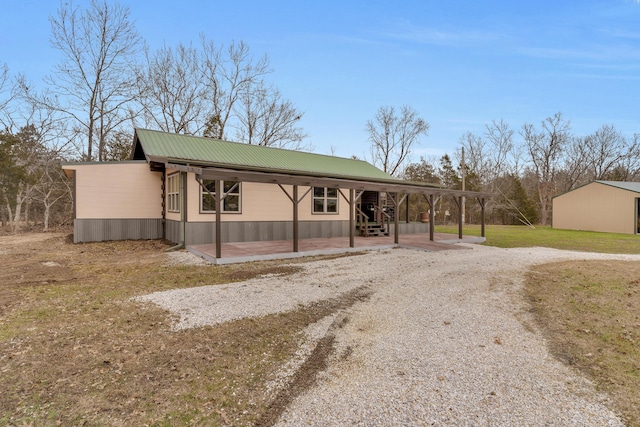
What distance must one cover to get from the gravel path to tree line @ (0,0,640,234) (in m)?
18.7

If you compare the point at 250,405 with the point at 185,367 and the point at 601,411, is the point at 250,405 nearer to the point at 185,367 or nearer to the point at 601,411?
the point at 185,367

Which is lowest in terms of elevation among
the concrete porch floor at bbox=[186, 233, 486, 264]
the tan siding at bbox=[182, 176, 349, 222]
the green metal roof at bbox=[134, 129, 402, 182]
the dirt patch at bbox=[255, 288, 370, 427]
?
the dirt patch at bbox=[255, 288, 370, 427]

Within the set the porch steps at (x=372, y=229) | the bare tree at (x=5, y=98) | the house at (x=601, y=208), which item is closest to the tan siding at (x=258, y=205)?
the porch steps at (x=372, y=229)

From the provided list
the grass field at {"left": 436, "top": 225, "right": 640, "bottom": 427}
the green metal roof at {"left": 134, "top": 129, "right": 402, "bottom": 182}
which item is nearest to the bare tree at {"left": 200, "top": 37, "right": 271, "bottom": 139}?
the green metal roof at {"left": 134, "top": 129, "right": 402, "bottom": 182}

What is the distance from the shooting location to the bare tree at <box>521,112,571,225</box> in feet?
102

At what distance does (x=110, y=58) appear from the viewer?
18.3 m

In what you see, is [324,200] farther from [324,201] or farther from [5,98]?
[5,98]

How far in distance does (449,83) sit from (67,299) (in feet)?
61.5

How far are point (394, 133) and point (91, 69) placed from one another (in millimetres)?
25519

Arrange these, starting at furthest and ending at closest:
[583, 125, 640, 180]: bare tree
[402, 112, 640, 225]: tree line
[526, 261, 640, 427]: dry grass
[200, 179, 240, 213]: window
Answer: [583, 125, 640, 180]: bare tree, [402, 112, 640, 225]: tree line, [200, 179, 240, 213]: window, [526, 261, 640, 427]: dry grass

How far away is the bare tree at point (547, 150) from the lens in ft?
102

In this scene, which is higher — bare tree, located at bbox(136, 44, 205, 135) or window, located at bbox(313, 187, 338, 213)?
bare tree, located at bbox(136, 44, 205, 135)

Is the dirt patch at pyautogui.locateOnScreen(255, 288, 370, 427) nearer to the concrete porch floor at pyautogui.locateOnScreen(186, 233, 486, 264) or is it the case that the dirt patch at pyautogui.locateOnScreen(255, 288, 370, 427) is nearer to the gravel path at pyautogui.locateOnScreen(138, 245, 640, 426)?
the gravel path at pyautogui.locateOnScreen(138, 245, 640, 426)

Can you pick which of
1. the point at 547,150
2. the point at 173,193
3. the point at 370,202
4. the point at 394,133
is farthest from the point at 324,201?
the point at 547,150
